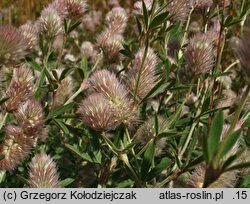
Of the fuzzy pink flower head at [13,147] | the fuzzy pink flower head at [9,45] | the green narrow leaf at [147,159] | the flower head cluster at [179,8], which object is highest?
the flower head cluster at [179,8]

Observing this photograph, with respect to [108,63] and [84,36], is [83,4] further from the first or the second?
[84,36]

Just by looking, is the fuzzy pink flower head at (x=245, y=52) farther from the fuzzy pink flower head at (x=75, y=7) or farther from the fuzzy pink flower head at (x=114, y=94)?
the fuzzy pink flower head at (x=75, y=7)

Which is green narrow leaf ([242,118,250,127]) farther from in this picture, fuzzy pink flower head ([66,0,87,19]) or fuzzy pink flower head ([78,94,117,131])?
fuzzy pink flower head ([66,0,87,19])

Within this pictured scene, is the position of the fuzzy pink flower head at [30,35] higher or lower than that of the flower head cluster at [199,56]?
higher

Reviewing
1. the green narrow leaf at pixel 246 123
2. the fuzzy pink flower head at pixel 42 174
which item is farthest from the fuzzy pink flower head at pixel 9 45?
the green narrow leaf at pixel 246 123

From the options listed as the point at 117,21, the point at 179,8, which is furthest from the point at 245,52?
the point at 117,21

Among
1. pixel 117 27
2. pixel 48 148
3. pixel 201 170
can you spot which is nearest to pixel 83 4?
pixel 117 27
